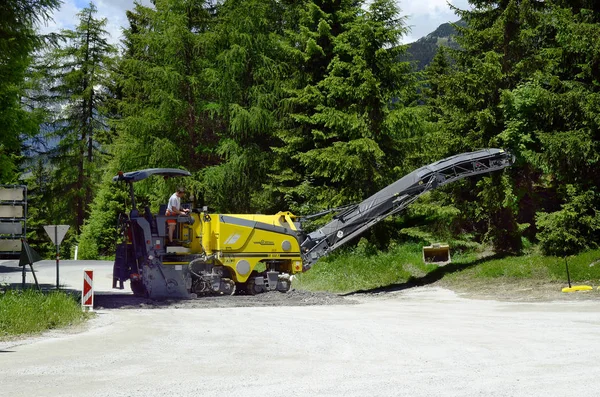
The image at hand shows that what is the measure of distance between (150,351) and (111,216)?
1303 inches

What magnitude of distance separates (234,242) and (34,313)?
7428 millimetres

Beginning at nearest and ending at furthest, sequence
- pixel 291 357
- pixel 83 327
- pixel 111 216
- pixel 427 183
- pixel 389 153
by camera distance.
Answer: pixel 291 357, pixel 83 327, pixel 427 183, pixel 389 153, pixel 111 216

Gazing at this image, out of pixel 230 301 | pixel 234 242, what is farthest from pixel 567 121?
pixel 230 301

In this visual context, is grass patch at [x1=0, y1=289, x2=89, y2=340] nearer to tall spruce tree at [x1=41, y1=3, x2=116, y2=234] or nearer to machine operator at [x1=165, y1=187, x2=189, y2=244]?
machine operator at [x1=165, y1=187, x2=189, y2=244]

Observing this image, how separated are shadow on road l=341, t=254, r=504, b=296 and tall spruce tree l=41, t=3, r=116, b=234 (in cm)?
2936

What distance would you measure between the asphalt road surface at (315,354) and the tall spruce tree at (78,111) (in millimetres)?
33764

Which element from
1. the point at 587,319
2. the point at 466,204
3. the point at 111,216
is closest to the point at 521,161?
the point at 466,204

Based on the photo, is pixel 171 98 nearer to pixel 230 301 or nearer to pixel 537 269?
pixel 230 301

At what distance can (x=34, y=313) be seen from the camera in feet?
40.5

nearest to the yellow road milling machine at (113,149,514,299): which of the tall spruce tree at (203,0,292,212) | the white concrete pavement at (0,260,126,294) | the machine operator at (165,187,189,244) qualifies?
the machine operator at (165,187,189,244)

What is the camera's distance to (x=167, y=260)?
59.7ft

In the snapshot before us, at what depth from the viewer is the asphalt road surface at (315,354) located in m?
7.06

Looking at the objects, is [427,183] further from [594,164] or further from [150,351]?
[150,351]

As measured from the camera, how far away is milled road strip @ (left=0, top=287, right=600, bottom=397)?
23.2 feet
